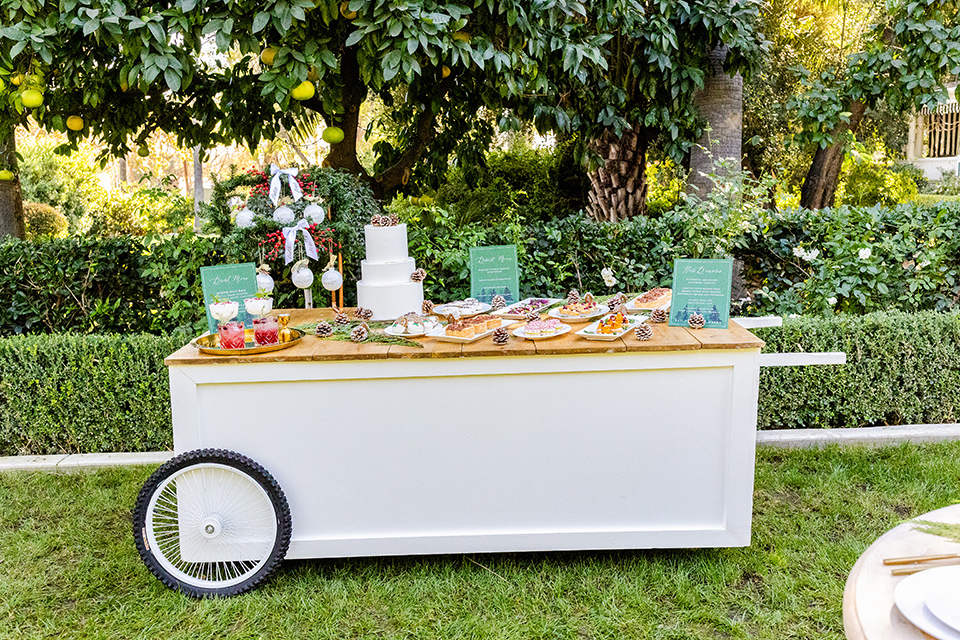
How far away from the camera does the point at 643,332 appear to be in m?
2.60

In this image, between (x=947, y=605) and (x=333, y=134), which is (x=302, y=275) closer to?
(x=333, y=134)

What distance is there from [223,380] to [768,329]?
2692mm

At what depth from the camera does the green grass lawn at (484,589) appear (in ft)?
7.80

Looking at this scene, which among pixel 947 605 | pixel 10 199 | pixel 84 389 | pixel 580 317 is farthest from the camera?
pixel 10 199

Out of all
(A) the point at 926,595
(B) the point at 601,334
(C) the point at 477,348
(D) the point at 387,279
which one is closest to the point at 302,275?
(D) the point at 387,279

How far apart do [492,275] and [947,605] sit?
2430 millimetres

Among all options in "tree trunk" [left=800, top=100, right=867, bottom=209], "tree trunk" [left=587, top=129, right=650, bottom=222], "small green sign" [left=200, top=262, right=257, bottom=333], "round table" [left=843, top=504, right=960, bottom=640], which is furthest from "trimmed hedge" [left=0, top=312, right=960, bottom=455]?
"round table" [left=843, top=504, right=960, bottom=640]

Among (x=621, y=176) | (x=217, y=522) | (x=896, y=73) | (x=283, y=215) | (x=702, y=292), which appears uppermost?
(x=896, y=73)

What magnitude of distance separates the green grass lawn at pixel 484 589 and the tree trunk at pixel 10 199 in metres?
2.10

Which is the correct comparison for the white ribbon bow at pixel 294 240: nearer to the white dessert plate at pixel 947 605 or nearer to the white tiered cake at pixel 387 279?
the white tiered cake at pixel 387 279

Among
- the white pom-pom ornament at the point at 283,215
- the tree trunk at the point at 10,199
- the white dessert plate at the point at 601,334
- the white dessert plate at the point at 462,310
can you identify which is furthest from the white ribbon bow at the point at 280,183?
the tree trunk at the point at 10,199

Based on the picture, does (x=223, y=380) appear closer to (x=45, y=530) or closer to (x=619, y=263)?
(x=45, y=530)

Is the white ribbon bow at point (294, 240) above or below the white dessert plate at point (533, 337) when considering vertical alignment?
above

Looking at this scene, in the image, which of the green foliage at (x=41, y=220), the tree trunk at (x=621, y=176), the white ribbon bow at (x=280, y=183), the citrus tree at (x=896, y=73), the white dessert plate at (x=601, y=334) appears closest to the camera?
the white dessert plate at (x=601, y=334)
